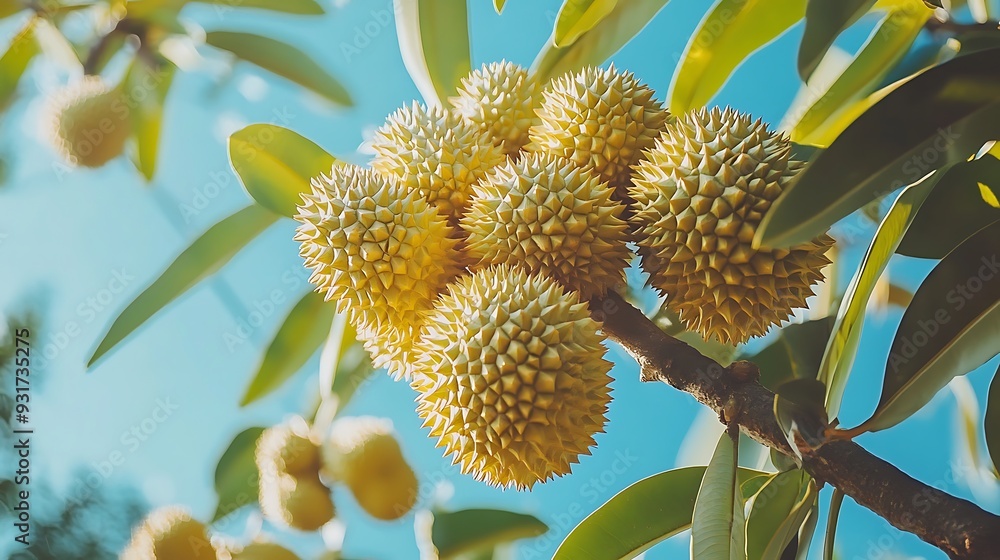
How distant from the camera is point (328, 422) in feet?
3.06

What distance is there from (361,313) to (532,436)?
0.18m

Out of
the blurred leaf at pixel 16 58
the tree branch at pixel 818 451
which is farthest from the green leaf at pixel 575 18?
the blurred leaf at pixel 16 58

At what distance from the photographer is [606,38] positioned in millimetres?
875

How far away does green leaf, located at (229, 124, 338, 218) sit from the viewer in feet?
2.82

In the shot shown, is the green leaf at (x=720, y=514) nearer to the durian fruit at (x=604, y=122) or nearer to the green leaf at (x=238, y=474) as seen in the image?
the durian fruit at (x=604, y=122)

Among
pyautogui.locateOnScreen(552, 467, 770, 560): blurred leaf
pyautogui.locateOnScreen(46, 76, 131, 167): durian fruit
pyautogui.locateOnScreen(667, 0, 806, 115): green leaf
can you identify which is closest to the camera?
pyautogui.locateOnScreen(552, 467, 770, 560): blurred leaf

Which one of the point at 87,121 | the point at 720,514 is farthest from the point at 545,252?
the point at 87,121

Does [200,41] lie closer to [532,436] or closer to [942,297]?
[532,436]

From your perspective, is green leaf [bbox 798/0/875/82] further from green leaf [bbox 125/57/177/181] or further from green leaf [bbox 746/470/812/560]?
green leaf [bbox 125/57/177/181]

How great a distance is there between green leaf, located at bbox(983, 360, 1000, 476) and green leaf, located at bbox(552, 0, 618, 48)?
0.43 metres

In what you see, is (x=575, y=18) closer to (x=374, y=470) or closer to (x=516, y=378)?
(x=516, y=378)

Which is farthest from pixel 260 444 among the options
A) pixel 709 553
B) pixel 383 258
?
pixel 709 553

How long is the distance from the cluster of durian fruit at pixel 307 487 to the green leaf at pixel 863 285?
46 cm

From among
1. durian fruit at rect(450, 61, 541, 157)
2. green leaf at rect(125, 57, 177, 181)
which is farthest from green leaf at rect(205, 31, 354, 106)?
durian fruit at rect(450, 61, 541, 157)
